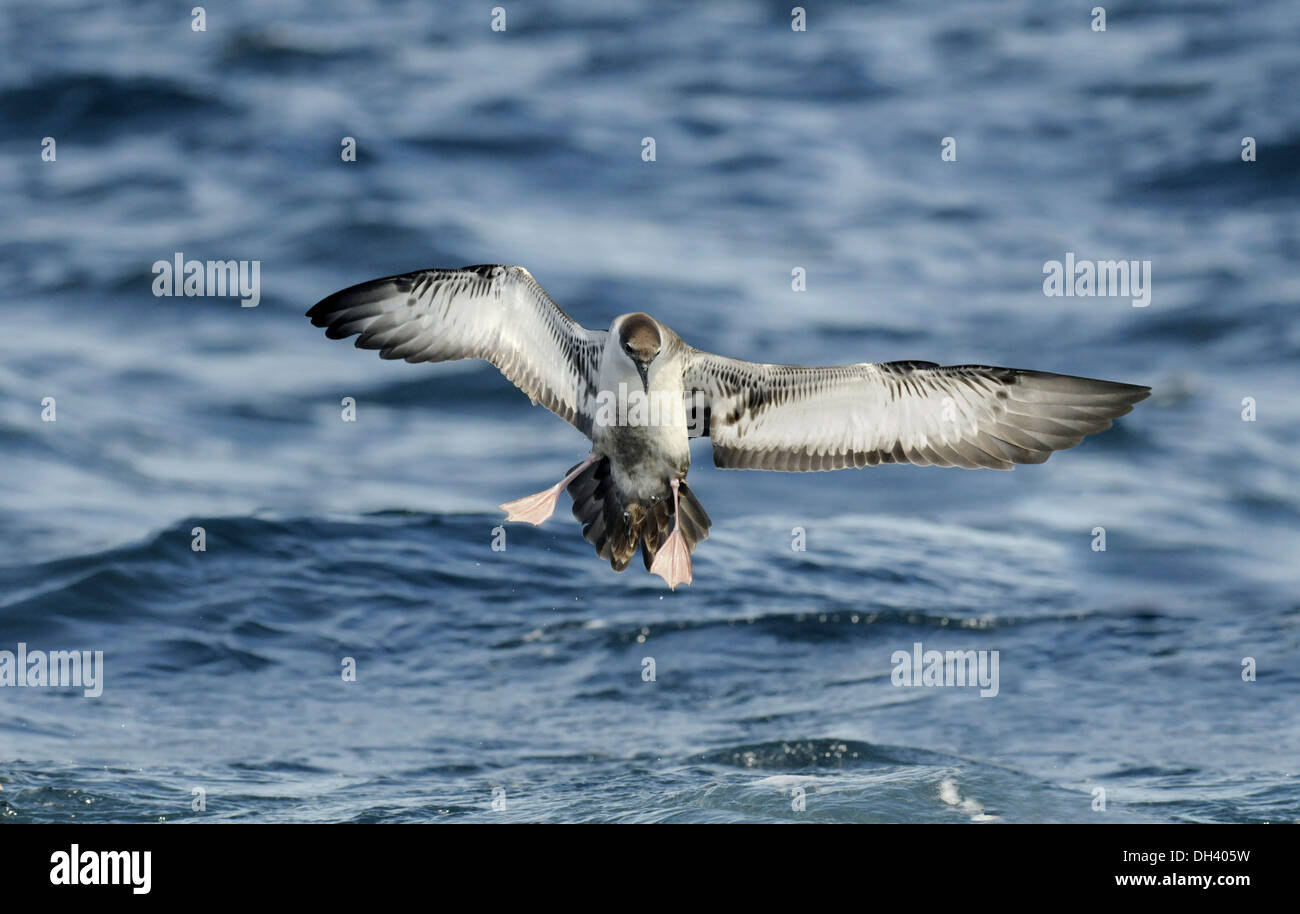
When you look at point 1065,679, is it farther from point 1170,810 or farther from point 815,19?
point 815,19

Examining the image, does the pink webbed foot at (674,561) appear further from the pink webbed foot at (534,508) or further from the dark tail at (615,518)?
the pink webbed foot at (534,508)

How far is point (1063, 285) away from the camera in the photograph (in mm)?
24344

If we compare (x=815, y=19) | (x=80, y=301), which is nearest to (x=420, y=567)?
(x=80, y=301)

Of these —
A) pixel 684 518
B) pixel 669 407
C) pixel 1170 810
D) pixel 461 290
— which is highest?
pixel 461 290

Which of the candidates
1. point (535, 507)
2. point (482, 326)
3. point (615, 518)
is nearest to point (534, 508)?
point (535, 507)

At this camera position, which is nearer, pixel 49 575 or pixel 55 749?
pixel 55 749

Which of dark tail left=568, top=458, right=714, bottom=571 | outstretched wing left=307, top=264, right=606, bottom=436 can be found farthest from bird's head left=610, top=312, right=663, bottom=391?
dark tail left=568, top=458, right=714, bottom=571

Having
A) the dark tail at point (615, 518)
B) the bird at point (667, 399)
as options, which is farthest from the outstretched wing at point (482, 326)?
the dark tail at point (615, 518)

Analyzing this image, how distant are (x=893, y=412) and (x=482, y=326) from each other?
2.63 metres

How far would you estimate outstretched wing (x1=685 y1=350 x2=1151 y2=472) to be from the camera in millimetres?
9344

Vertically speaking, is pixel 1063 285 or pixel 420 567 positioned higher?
pixel 1063 285

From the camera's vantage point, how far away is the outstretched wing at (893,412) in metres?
9.34

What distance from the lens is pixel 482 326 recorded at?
30.9 ft

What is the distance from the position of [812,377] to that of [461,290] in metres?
2.21
